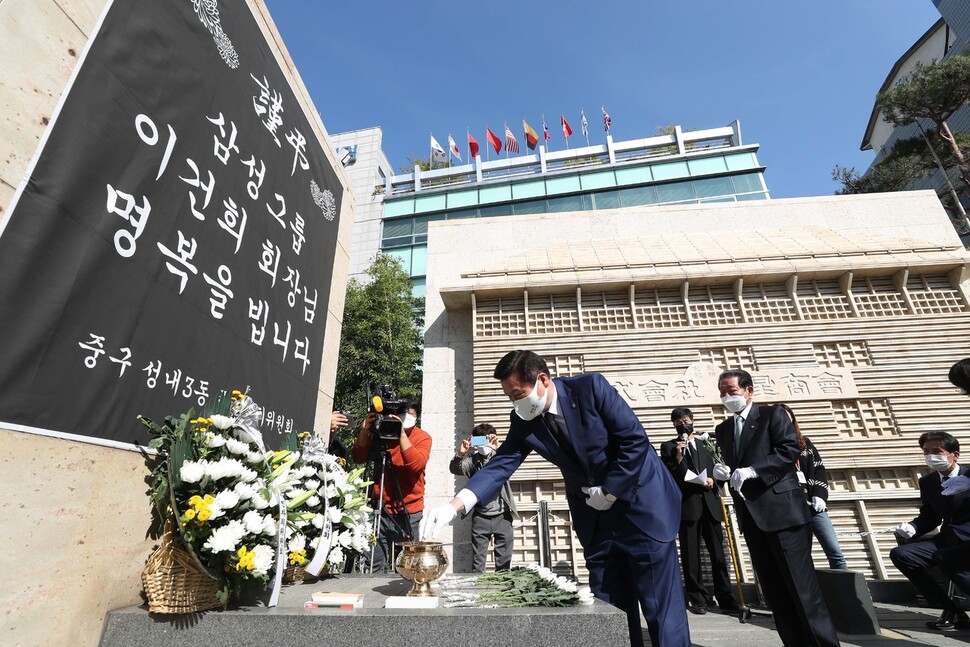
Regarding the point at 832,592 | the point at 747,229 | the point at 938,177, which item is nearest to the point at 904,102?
the point at 747,229

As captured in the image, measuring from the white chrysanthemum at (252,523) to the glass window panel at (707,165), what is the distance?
2114 centimetres

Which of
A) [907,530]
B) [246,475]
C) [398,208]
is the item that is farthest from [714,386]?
[398,208]

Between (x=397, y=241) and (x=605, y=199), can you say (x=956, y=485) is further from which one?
(x=397, y=241)

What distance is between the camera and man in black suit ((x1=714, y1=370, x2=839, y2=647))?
2.36m

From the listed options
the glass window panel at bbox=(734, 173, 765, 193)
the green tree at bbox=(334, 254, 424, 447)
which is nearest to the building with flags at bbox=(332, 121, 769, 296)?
the glass window panel at bbox=(734, 173, 765, 193)

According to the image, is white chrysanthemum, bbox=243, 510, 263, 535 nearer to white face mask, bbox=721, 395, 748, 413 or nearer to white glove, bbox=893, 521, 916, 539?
white face mask, bbox=721, 395, 748, 413

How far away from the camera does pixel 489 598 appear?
158 centimetres

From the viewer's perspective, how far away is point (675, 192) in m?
19.2

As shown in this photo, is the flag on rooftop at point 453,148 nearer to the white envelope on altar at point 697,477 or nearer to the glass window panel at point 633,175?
the glass window panel at point 633,175

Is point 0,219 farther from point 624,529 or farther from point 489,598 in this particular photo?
point 624,529

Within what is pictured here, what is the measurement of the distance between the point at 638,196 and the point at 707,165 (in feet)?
10.1

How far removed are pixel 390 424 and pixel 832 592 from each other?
312 cm

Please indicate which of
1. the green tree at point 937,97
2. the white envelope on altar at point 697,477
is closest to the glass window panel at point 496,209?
the green tree at point 937,97

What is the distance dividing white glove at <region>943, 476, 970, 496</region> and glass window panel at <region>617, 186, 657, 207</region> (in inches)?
681
